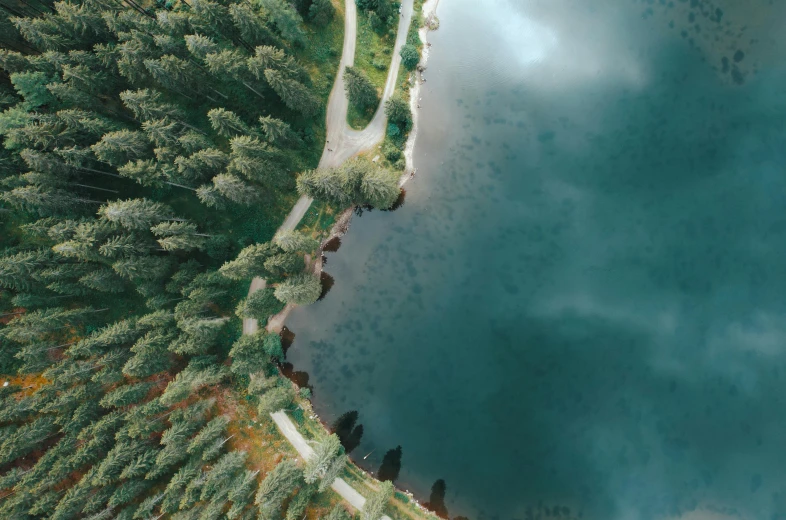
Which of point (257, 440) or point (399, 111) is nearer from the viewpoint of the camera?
point (399, 111)

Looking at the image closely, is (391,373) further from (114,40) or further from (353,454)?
(114,40)

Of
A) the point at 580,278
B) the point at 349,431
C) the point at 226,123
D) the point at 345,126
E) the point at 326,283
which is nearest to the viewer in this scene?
the point at 226,123

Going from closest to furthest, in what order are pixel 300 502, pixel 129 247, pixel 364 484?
pixel 129 247 < pixel 300 502 < pixel 364 484

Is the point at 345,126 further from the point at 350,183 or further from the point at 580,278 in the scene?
the point at 580,278

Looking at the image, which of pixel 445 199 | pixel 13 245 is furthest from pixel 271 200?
pixel 13 245

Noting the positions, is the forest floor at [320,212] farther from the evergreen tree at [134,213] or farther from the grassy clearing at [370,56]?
the evergreen tree at [134,213]

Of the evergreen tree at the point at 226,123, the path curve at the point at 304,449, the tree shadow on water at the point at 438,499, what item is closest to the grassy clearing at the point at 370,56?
the evergreen tree at the point at 226,123

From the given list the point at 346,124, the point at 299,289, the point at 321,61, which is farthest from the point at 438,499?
the point at 321,61
